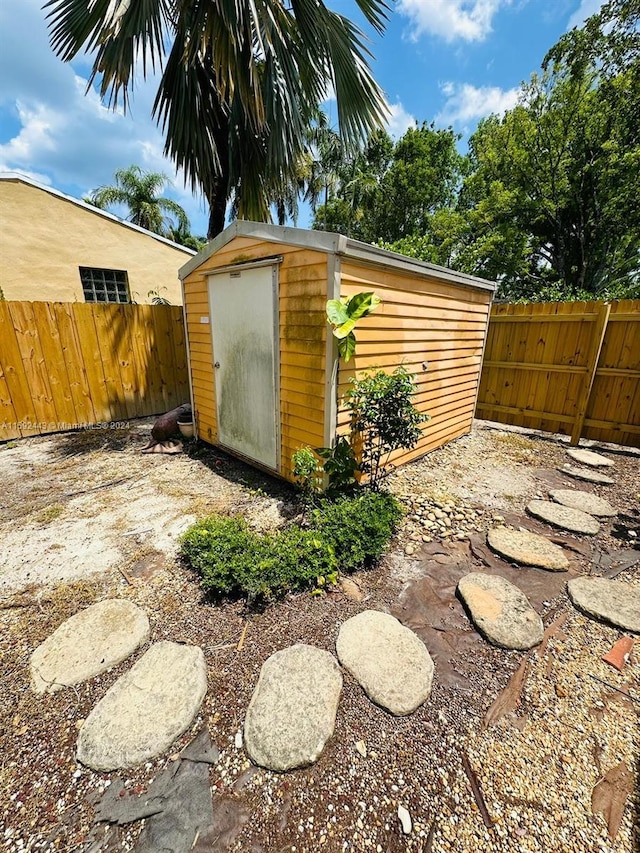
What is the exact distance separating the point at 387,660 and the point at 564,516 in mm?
2407

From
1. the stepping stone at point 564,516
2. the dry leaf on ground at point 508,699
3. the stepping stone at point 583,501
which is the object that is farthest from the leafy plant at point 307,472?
the stepping stone at point 583,501

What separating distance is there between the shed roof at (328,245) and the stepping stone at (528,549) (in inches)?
100.0

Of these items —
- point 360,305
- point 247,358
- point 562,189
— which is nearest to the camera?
point 360,305

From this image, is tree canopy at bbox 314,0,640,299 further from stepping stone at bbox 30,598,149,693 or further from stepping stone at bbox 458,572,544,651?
stepping stone at bbox 30,598,149,693

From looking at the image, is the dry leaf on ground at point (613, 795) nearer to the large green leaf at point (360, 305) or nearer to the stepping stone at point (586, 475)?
the large green leaf at point (360, 305)

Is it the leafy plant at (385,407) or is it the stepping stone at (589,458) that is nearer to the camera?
the leafy plant at (385,407)

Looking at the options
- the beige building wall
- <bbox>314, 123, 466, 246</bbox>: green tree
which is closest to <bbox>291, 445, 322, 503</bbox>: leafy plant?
the beige building wall

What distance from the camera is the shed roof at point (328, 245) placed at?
2.65m

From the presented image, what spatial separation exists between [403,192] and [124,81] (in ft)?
50.7

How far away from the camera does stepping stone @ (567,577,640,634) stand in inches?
82.0

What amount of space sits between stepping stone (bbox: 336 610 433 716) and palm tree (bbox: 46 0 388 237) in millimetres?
4758

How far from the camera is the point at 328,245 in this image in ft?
8.65

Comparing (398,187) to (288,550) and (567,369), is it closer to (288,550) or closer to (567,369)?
(567,369)

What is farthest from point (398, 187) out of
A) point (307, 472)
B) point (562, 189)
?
point (307, 472)
